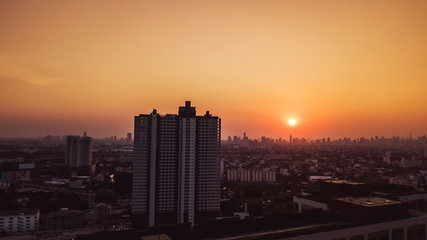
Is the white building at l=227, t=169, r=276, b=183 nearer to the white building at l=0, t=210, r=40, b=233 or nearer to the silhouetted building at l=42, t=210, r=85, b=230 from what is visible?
the silhouetted building at l=42, t=210, r=85, b=230

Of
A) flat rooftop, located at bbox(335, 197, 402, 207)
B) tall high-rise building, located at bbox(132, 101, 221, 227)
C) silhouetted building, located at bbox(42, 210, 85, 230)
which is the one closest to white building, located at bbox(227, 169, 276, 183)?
tall high-rise building, located at bbox(132, 101, 221, 227)

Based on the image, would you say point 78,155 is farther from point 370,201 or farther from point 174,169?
point 370,201

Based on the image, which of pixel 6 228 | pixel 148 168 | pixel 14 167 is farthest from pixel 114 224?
pixel 14 167

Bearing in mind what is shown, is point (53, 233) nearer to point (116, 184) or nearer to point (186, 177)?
point (186, 177)

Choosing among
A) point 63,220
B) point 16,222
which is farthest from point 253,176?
point 16,222

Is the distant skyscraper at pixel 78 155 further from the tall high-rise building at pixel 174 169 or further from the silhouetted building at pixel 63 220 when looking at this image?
the tall high-rise building at pixel 174 169
